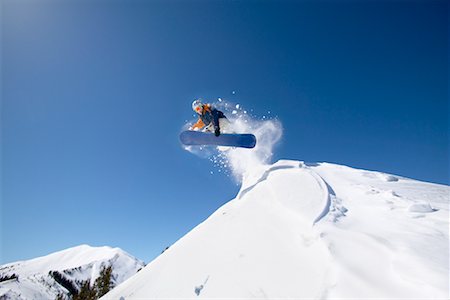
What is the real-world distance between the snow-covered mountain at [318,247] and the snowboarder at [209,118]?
5.20 metres

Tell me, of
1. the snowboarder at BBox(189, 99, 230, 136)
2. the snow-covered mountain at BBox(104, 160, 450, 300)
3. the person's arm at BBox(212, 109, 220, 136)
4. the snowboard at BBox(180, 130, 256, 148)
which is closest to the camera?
the snow-covered mountain at BBox(104, 160, 450, 300)

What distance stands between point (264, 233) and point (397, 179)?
5.85 m

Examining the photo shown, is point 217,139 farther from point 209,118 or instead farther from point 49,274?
point 49,274

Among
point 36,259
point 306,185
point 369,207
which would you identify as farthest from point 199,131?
point 36,259

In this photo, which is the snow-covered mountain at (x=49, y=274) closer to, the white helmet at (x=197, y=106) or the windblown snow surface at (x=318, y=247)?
the white helmet at (x=197, y=106)

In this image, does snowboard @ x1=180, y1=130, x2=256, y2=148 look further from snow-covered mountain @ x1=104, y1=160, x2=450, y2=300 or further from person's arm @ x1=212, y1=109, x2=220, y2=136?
snow-covered mountain @ x1=104, y1=160, x2=450, y2=300

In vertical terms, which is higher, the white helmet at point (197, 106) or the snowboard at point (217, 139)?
the white helmet at point (197, 106)

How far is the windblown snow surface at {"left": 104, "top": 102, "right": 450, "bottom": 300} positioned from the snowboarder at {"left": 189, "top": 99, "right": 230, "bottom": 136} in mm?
5128

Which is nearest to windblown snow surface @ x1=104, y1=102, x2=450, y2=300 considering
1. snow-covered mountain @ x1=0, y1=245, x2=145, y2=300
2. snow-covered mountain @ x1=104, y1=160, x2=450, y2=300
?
snow-covered mountain @ x1=104, y1=160, x2=450, y2=300

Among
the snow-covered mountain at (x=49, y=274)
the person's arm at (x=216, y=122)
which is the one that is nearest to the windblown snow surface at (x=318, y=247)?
the person's arm at (x=216, y=122)

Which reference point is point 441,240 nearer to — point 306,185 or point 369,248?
point 369,248

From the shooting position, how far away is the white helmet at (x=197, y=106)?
1255 centimetres

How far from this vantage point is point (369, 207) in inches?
234

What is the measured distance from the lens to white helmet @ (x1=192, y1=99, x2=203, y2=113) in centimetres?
1255
